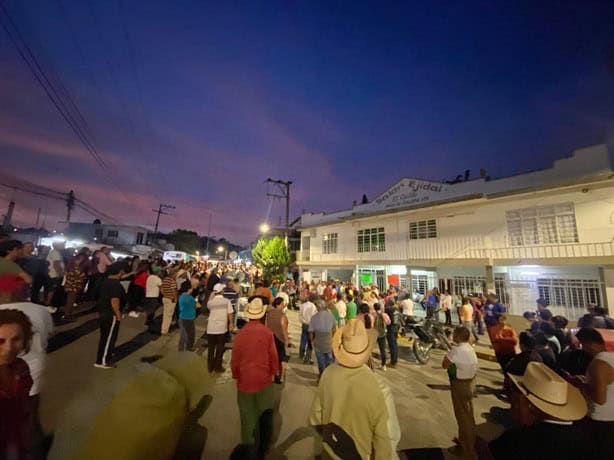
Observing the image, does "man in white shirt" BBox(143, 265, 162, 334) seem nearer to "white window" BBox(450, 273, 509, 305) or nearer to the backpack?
the backpack

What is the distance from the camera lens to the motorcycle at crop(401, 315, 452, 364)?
24.9 ft

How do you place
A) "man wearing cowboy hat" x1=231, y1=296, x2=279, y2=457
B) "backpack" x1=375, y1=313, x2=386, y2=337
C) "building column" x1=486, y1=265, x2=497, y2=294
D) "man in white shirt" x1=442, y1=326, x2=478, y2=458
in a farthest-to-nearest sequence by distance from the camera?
1. "building column" x1=486, y1=265, x2=497, y2=294
2. "backpack" x1=375, y1=313, x2=386, y2=337
3. "man in white shirt" x1=442, y1=326, x2=478, y2=458
4. "man wearing cowboy hat" x1=231, y1=296, x2=279, y2=457

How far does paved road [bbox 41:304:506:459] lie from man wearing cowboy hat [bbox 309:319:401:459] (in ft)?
4.70

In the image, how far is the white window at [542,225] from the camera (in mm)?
12000

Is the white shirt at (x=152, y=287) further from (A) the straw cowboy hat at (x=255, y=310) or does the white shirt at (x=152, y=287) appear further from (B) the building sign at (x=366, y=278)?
(B) the building sign at (x=366, y=278)

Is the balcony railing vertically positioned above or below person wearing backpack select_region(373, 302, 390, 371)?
above

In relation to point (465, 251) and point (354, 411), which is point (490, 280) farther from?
point (354, 411)

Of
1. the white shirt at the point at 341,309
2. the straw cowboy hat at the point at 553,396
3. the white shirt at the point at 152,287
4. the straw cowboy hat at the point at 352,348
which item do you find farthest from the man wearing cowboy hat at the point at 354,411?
the white shirt at the point at 152,287

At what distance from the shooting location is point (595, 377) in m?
2.80

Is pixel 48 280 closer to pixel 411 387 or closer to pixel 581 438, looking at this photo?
pixel 411 387

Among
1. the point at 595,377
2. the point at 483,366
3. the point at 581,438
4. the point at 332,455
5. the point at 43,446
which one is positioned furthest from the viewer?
the point at 483,366

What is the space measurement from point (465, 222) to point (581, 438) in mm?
15439

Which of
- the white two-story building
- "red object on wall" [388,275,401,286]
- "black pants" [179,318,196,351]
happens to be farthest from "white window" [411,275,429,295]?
"black pants" [179,318,196,351]

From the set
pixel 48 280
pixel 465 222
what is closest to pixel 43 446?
pixel 48 280
